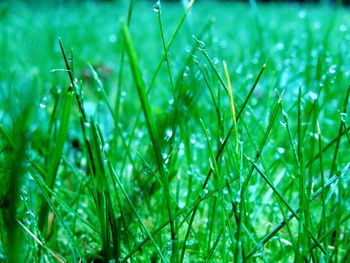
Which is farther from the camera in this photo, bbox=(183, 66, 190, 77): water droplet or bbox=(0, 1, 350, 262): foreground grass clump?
bbox=(183, 66, 190, 77): water droplet

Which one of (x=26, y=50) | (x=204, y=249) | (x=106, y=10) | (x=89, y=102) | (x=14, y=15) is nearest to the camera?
(x=204, y=249)

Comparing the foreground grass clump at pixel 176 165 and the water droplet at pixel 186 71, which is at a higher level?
the water droplet at pixel 186 71

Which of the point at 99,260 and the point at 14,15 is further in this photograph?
the point at 14,15

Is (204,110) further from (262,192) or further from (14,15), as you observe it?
(14,15)

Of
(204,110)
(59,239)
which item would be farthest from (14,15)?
(59,239)

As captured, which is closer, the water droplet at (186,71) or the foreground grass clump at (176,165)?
the foreground grass clump at (176,165)

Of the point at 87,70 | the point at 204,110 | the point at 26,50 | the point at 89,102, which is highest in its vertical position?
the point at 26,50

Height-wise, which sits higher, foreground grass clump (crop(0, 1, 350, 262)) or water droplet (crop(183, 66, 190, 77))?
water droplet (crop(183, 66, 190, 77))

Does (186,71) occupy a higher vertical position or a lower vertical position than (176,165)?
higher
